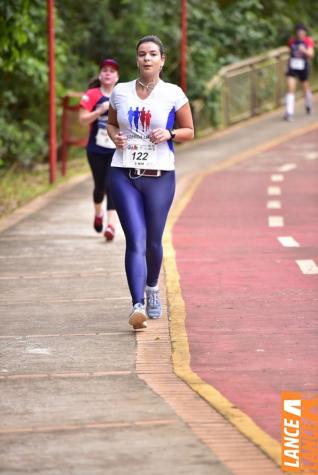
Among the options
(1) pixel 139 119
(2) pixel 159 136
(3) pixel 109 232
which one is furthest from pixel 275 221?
(2) pixel 159 136

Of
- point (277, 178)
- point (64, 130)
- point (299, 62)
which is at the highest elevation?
point (299, 62)

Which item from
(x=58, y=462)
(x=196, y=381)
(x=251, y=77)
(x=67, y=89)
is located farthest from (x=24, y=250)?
(x=251, y=77)

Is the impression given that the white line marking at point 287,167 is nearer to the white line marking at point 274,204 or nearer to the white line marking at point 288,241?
the white line marking at point 274,204

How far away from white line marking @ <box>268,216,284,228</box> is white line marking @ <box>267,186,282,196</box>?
10.6 feet

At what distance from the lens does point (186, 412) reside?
743 cm

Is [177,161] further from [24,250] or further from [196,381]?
[196,381]

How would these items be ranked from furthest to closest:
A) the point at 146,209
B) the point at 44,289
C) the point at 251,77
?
1. the point at 251,77
2. the point at 44,289
3. the point at 146,209

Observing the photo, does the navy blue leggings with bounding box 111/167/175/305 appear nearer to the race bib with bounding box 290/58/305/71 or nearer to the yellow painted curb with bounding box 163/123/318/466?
the yellow painted curb with bounding box 163/123/318/466

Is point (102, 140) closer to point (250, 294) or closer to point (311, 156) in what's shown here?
point (250, 294)

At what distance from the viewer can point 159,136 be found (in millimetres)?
10109

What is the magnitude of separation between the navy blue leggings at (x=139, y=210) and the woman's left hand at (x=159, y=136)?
319 millimetres

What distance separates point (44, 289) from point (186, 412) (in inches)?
191

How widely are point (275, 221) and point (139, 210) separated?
7447mm

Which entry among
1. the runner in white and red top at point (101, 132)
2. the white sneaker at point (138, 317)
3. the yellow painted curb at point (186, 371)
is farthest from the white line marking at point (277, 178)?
the white sneaker at point (138, 317)
